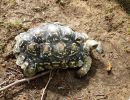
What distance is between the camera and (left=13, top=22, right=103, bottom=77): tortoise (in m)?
4.41

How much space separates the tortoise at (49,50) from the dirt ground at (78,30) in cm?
17

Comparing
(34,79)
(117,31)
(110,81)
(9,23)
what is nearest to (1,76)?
(34,79)

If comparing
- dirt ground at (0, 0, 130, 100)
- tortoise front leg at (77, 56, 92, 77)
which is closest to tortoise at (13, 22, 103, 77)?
tortoise front leg at (77, 56, 92, 77)

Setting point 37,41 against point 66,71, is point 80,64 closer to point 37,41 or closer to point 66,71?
point 66,71

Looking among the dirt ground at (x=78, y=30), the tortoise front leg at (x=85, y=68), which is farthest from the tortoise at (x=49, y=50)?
the dirt ground at (x=78, y=30)

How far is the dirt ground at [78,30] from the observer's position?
179 inches

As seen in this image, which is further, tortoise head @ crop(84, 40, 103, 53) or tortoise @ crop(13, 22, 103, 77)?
tortoise head @ crop(84, 40, 103, 53)

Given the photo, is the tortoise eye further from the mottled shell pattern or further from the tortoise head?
the tortoise head

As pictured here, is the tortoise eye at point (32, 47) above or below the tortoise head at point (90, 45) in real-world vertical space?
above

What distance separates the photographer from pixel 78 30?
5.02 meters

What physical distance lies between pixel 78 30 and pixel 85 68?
641mm

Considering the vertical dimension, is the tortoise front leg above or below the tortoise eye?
below

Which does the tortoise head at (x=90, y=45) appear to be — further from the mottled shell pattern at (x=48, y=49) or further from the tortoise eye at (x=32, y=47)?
the tortoise eye at (x=32, y=47)

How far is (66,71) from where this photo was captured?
4.66 metres
